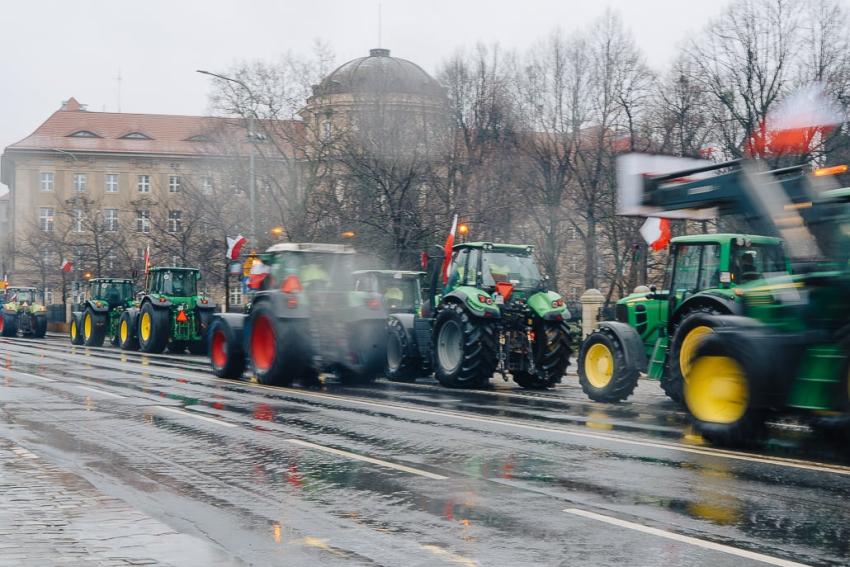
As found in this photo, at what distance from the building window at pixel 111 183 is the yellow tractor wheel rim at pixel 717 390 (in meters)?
89.6

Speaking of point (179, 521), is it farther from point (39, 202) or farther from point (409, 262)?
point (39, 202)

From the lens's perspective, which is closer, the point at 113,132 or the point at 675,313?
the point at 675,313

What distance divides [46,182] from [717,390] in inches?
3615

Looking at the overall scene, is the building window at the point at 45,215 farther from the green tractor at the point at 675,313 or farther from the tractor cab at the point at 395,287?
the green tractor at the point at 675,313

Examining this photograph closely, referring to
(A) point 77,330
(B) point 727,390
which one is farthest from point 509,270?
(A) point 77,330

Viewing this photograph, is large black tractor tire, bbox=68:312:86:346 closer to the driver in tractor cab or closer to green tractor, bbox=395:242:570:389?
the driver in tractor cab

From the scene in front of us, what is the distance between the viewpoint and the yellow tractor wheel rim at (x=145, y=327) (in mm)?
34500

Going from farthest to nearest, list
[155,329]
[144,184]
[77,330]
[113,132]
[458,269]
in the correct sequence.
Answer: [113,132] < [144,184] < [77,330] < [155,329] < [458,269]

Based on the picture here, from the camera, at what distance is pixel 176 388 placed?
62.1 ft

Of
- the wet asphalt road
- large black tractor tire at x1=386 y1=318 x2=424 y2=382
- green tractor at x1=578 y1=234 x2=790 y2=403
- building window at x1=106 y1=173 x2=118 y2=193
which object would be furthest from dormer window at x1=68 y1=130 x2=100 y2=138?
green tractor at x1=578 y1=234 x2=790 y2=403

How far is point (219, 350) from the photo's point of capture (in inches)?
864

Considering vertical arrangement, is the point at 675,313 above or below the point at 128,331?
above

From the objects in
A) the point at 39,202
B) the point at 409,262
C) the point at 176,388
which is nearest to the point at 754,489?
the point at 176,388

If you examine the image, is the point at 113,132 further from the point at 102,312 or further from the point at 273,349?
the point at 273,349
